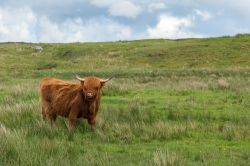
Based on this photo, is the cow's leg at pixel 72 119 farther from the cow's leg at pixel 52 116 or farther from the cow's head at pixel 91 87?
the cow's leg at pixel 52 116

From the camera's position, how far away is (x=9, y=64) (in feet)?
160

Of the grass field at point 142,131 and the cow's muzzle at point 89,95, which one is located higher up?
the cow's muzzle at point 89,95

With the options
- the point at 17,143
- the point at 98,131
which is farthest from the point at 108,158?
the point at 98,131

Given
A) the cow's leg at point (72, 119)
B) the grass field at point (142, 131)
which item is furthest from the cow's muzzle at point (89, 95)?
the grass field at point (142, 131)

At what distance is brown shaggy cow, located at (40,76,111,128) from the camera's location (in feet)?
36.4

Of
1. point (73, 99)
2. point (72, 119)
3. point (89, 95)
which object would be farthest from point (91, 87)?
point (72, 119)

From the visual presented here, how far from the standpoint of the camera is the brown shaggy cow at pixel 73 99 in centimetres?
1110

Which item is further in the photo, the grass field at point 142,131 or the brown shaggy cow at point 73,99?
the brown shaggy cow at point 73,99

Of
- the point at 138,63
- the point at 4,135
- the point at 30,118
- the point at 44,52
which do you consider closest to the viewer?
the point at 4,135

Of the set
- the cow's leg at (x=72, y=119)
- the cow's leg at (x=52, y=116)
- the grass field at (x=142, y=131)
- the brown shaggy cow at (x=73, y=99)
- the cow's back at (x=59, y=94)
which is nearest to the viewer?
the grass field at (x=142, y=131)

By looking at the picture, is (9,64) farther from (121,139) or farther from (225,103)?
(121,139)

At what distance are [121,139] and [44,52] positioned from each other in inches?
2147

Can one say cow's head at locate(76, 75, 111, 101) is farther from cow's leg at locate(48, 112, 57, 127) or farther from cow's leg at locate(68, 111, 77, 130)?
cow's leg at locate(48, 112, 57, 127)

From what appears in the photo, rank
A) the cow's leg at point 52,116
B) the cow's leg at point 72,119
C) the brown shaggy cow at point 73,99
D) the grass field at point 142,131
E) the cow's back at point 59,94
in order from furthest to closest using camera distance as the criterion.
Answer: the cow's leg at point 52,116 < the cow's back at point 59,94 < the cow's leg at point 72,119 < the brown shaggy cow at point 73,99 < the grass field at point 142,131
